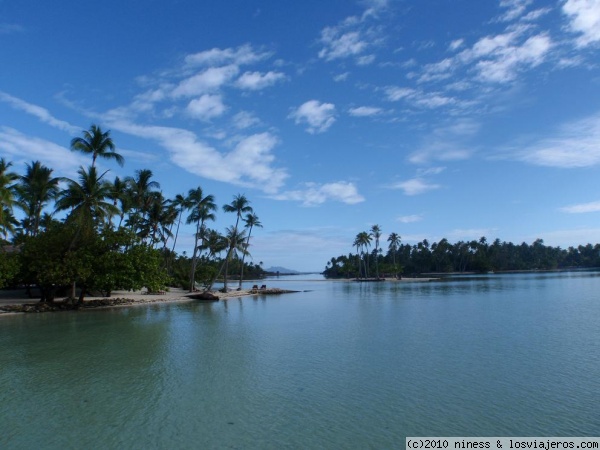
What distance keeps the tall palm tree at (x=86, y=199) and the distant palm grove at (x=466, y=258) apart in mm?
101148

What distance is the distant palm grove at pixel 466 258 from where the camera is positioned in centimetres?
13550

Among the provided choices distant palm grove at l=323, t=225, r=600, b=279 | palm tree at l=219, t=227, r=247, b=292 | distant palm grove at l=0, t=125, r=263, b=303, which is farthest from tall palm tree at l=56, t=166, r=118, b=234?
distant palm grove at l=323, t=225, r=600, b=279

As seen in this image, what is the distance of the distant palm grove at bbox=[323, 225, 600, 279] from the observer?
13550 centimetres

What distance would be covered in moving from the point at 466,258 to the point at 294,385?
146555 mm

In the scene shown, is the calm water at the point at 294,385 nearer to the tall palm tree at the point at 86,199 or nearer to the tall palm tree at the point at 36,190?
the tall palm tree at the point at 86,199

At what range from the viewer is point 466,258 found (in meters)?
144

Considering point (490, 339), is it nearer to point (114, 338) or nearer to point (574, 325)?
point (574, 325)

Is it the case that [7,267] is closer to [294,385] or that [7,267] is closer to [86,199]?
[86,199]

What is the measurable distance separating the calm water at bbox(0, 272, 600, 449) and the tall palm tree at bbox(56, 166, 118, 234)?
11.2 m

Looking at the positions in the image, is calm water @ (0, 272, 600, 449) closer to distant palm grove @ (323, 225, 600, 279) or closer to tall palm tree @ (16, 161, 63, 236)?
tall palm tree @ (16, 161, 63, 236)

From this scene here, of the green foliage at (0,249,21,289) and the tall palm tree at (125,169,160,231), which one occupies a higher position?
the tall palm tree at (125,169,160,231)

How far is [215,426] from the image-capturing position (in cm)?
820

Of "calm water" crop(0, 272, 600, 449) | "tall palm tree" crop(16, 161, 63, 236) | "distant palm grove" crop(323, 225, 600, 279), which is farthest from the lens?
"distant palm grove" crop(323, 225, 600, 279)

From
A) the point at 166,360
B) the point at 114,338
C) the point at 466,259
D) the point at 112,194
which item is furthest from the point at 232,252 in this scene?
the point at 466,259
